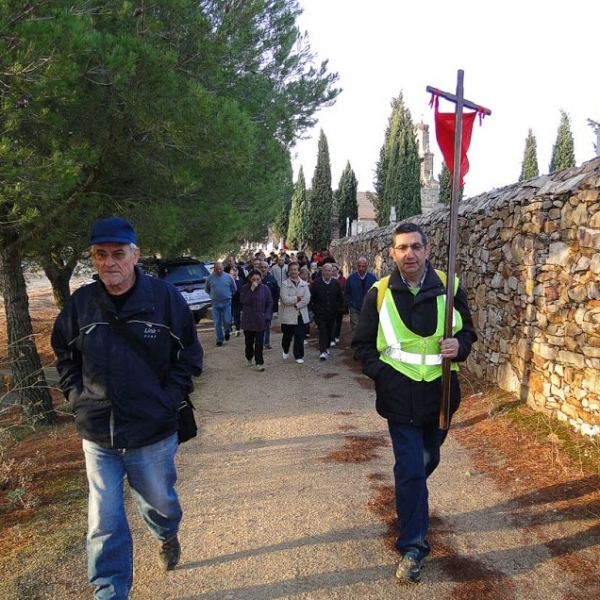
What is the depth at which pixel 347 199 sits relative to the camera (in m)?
41.3

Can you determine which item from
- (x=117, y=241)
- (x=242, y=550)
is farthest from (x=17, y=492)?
(x=117, y=241)

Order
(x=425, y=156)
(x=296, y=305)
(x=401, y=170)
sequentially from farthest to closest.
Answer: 1. (x=425, y=156)
2. (x=401, y=170)
3. (x=296, y=305)

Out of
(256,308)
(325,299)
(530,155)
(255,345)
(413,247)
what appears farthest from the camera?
(530,155)

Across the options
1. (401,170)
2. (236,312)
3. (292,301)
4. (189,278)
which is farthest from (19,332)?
(401,170)

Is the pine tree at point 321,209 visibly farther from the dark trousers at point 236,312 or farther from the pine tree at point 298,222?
the dark trousers at point 236,312

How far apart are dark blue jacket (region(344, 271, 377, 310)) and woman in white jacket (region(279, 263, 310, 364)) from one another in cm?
73

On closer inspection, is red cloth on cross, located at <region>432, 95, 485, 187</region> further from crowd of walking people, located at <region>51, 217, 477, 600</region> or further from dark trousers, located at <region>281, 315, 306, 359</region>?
dark trousers, located at <region>281, 315, 306, 359</region>

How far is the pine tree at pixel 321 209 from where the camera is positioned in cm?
4056

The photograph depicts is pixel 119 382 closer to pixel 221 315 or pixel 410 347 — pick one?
pixel 410 347

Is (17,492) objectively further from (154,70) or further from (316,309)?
(316,309)

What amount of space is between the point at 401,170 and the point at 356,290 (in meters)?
26.4

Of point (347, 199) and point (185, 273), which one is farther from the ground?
point (347, 199)

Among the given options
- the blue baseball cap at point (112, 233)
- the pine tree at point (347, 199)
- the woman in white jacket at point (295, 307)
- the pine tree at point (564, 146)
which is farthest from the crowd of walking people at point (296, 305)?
the pine tree at point (564, 146)

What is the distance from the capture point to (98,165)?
561 centimetres
